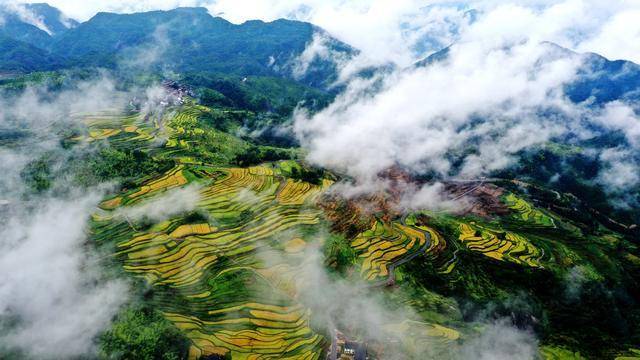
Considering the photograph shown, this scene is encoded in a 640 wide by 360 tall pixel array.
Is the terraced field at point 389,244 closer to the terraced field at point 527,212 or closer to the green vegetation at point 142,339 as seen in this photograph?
the green vegetation at point 142,339

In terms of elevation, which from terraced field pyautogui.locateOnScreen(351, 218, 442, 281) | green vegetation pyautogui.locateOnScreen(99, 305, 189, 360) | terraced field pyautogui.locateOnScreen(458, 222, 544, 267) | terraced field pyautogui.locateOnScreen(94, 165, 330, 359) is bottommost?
terraced field pyautogui.locateOnScreen(458, 222, 544, 267)

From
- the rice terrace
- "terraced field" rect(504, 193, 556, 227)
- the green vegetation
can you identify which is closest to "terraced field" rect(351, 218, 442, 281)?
the rice terrace

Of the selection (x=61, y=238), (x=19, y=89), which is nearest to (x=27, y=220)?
(x=61, y=238)

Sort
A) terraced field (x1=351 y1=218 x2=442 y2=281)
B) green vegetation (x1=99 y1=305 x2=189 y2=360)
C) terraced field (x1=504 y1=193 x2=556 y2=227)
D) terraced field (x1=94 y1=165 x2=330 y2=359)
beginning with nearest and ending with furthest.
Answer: green vegetation (x1=99 y1=305 x2=189 y2=360)
terraced field (x1=94 y1=165 x2=330 y2=359)
terraced field (x1=351 y1=218 x2=442 y2=281)
terraced field (x1=504 y1=193 x2=556 y2=227)

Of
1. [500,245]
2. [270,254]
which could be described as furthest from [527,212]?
[270,254]

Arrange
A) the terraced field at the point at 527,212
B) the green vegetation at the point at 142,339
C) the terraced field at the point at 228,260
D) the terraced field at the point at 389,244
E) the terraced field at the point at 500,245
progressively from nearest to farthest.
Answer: the green vegetation at the point at 142,339, the terraced field at the point at 228,260, the terraced field at the point at 389,244, the terraced field at the point at 500,245, the terraced field at the point at 527,212

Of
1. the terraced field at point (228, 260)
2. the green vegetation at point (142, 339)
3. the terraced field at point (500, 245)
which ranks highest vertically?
the green vegetation at point (142, 339)

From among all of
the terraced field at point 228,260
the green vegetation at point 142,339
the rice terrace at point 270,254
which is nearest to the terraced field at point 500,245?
the rice terrace at point 270,254

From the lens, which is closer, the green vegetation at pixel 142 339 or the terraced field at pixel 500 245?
the green vegetation at pixel 142 339

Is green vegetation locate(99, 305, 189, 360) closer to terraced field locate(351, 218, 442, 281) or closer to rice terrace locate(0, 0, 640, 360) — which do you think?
rice terrace locate(0, 0, 640, 360)
